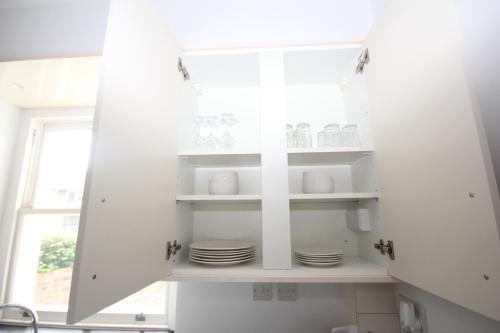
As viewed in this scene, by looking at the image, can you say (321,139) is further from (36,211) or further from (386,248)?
(36,211)

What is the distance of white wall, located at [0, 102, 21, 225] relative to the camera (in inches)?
60.3

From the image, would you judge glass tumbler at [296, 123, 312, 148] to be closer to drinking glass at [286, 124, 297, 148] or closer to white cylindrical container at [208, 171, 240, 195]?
drinking glass at [286, 124, 297, 148]

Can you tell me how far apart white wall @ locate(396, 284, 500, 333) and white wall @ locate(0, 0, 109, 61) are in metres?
2.14

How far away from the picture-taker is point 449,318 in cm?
67

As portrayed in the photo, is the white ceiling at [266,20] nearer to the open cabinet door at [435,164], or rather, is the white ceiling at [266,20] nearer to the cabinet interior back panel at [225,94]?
the cabinet interior back panel at [225,94]

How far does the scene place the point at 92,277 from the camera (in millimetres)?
428

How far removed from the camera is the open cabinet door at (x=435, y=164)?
40 centimetres

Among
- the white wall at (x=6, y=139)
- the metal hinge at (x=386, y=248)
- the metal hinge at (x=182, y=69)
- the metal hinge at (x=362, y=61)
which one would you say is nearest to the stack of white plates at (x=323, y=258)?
the metal hinge at (x=386, y=248)

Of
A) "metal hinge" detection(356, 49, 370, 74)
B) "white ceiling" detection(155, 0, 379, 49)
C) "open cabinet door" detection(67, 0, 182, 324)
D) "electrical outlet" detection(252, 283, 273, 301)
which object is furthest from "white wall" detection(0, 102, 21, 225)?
"metal hinge" detection(356, 49, 370, 74)

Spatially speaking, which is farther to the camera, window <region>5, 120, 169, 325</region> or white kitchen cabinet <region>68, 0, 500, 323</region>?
window <region>5, 120, 169, 325</region>

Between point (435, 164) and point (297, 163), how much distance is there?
60 centimetres

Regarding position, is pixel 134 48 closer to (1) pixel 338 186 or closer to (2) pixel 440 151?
(2) pixel 440 151

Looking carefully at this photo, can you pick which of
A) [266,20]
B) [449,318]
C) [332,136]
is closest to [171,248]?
[332,136]

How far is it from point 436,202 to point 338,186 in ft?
1.99
